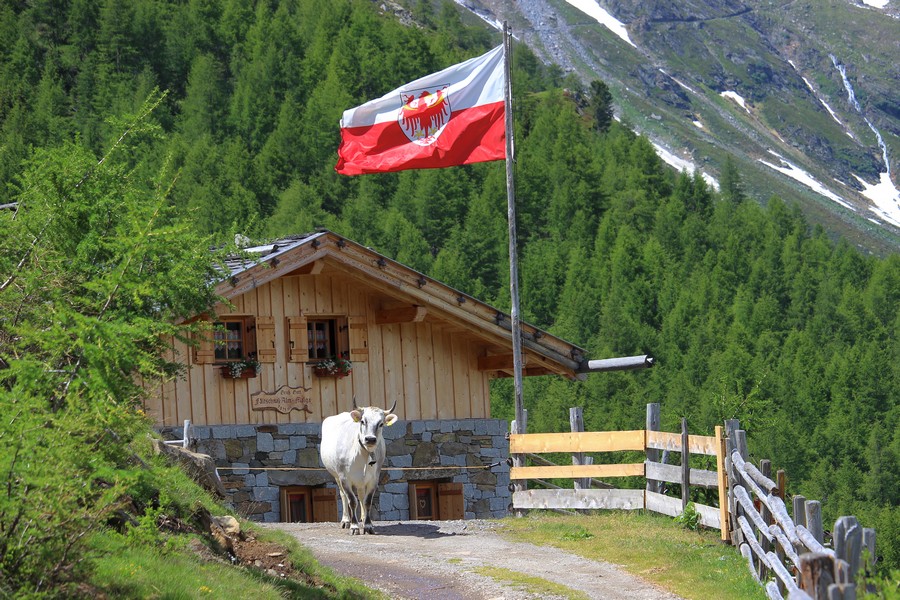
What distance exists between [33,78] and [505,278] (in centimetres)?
4005

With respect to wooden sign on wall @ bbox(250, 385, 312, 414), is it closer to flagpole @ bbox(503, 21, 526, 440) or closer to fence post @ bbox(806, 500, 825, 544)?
flagpole @ bbox(503, 21, 526, 440)

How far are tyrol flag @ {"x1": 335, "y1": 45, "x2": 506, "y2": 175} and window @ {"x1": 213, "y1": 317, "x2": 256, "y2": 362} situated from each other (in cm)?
272

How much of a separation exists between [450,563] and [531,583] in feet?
4.50

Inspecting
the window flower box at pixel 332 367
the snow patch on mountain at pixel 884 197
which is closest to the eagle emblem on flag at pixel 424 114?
the window flower box at pixel 332 367

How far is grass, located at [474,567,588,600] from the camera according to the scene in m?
10.7

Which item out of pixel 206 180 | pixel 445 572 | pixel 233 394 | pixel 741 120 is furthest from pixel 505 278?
pixel 741 120

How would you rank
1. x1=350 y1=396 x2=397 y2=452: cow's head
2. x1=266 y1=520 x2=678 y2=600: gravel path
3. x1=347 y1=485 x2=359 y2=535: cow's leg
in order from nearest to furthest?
1. x1=266 y1=520 x2=678 y2=600: gravel path
2. x1=350 y1=396 x2=397 y2=452: cow's head
3. x1=347 y1=485 x2=359 y2=535: cow's leg

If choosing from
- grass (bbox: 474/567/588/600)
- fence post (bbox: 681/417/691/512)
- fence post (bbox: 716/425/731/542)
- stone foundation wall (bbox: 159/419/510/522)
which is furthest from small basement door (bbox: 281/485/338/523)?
fence post (bbox: 716/425/731/542)

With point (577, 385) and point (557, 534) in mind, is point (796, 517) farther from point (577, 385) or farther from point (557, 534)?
point (577, 385)

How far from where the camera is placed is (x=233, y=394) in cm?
1816

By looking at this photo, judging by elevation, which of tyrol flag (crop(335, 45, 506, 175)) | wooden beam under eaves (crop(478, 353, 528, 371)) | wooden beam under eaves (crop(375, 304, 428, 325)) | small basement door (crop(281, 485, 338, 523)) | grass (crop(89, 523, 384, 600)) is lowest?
small basement door (crop(281, 485, 338, 523))

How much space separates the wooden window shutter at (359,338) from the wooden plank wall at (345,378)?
66mm

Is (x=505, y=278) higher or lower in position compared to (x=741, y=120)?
lower

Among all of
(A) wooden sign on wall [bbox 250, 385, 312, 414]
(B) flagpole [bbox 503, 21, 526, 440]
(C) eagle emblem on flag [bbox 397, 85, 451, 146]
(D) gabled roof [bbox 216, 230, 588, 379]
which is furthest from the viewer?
(C) eagle emblem on flag [bbox 397, 85, 451, 146]
